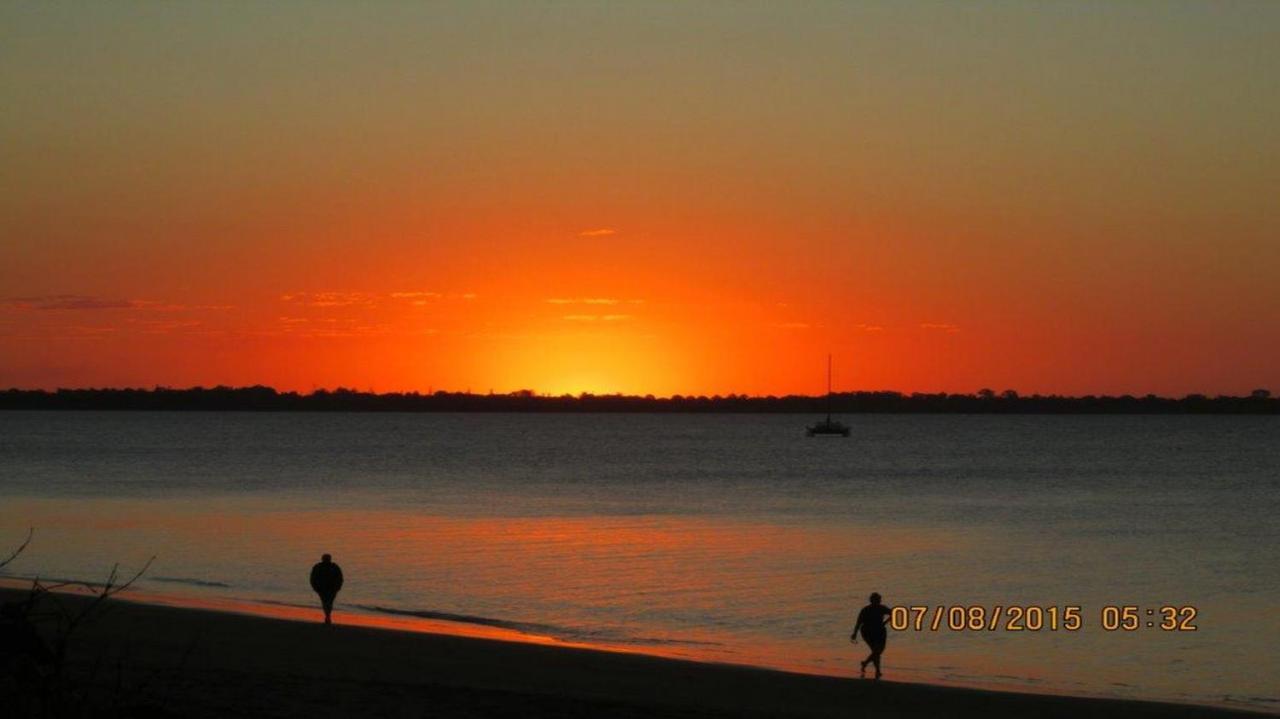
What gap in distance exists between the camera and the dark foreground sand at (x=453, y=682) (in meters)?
17.1

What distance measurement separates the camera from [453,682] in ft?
65.6

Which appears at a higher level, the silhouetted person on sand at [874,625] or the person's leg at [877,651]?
the silhouetted person on sand at [874,625]

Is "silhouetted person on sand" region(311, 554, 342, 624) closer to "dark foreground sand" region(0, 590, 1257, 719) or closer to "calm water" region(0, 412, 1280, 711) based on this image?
"dark foreground sand" region(0, 590, 1257, 719)

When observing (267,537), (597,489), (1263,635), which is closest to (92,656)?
(1263,635)

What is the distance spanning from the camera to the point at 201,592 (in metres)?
36.0

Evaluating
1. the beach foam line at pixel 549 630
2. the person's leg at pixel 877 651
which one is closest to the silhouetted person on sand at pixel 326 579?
the beach foam line at pixel 549 630

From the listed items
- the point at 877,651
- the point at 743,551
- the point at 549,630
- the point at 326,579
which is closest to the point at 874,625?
the point at 877,651

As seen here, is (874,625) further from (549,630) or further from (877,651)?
(549,630)

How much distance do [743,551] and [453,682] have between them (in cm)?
2929

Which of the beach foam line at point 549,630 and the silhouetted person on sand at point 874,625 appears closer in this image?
the silhouetted person on sand at point 874,625

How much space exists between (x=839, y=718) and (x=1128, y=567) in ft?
97.2

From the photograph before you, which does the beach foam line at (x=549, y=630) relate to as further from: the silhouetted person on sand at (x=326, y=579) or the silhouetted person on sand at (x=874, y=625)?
the silhouetted person on sand at (x=874, y=625)

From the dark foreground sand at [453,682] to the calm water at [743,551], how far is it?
343cm

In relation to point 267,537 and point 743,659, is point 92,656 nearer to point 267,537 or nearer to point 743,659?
point 743,659
